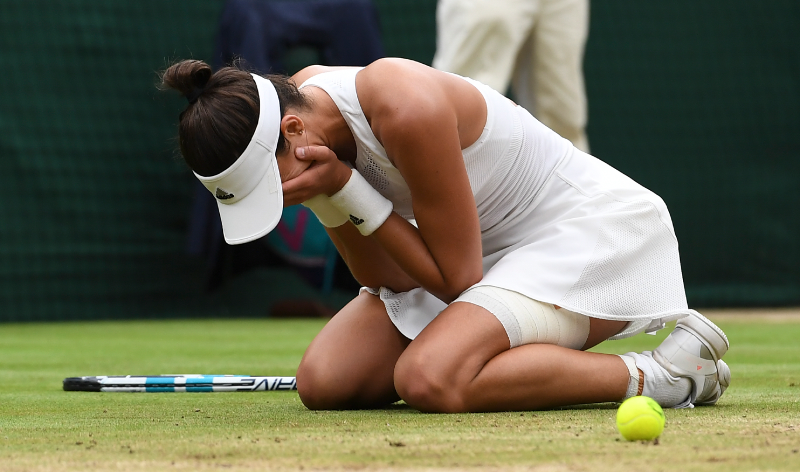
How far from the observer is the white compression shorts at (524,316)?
2.04 m

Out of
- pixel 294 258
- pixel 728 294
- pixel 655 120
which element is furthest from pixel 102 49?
pixel 728 294

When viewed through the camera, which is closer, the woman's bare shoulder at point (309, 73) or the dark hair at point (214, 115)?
the dark hair at point (214, 115)

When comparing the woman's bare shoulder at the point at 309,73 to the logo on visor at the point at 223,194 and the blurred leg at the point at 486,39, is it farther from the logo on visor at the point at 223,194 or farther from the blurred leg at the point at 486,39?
the blurred leg at the point at 486,39

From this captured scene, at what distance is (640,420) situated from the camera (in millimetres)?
1545

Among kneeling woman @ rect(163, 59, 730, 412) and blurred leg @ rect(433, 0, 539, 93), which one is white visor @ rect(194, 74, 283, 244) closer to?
kneeling woman @ rect(163, 59, 730, 412)

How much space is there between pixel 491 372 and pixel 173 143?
411 cm

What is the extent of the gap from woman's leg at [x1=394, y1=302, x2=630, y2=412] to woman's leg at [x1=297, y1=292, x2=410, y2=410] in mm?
184

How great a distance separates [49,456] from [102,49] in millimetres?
4664

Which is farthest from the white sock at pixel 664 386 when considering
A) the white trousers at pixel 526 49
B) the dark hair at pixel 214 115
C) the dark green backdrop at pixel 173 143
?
the dark green backdrop at pixel 173 143

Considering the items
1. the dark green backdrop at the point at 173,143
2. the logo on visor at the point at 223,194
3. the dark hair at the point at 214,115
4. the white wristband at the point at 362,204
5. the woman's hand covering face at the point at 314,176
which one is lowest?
the dark green backdrop at the point at 173,143

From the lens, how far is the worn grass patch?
139 cm

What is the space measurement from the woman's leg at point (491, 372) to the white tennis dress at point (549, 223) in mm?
108

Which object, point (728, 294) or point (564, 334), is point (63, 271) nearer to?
point (728, 294)

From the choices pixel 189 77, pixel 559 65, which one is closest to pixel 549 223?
pixel 189 77
